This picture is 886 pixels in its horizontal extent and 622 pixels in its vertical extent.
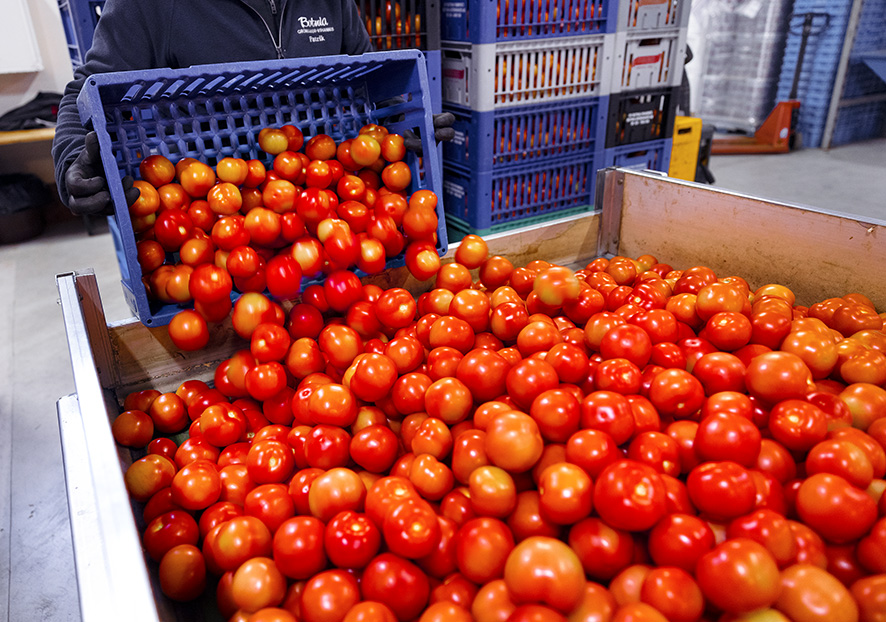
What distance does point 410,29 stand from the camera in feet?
10.3

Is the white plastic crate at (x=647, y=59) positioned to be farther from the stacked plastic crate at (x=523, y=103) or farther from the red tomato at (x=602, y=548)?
the red tomato at (x=602, y=548)

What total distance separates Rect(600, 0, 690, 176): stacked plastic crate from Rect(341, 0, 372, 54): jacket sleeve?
4.88 feet

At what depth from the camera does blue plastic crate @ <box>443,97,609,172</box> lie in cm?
312

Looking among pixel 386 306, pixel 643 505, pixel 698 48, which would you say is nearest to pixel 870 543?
pixel 643 505

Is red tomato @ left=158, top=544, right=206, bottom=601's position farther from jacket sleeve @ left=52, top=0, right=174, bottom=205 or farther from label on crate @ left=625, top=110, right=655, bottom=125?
label on crate @ left=625, top=110, right=655, bottom=125

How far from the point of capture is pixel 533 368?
1.28 m

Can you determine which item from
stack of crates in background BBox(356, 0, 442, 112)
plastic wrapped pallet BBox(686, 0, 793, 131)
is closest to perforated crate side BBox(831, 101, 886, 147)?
plastic wrapped pallet BBox(686, 0, 793, 131)

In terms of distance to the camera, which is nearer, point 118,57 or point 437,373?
point 437,373

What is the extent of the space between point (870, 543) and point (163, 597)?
3.94 ft

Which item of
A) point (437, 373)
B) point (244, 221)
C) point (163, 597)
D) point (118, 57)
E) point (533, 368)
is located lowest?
point (163, 597)

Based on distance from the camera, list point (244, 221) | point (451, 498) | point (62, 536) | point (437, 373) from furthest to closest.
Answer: point (62, 536)
point (244, 221)
point (437, 373)
point (451, 498)

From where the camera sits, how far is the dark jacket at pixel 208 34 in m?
2.01

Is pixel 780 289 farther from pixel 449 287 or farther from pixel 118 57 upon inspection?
pixel 118 57

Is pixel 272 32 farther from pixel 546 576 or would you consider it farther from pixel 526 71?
pixel 546 576
